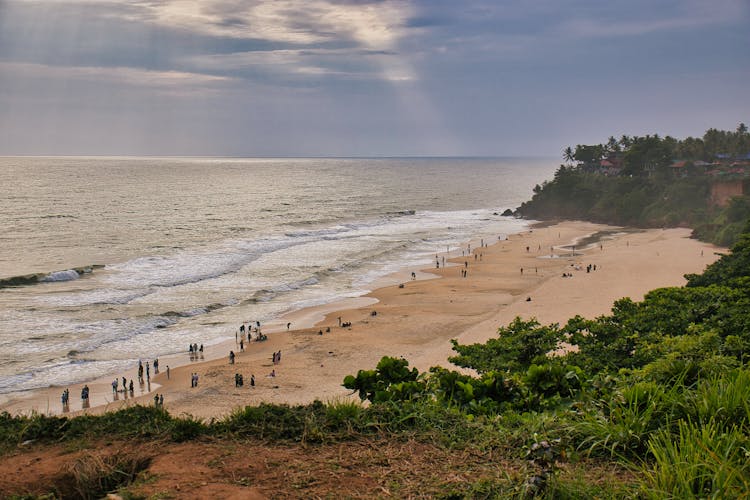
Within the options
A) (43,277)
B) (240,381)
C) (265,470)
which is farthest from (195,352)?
(265,470)

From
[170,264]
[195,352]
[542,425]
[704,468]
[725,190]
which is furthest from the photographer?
[725,190]

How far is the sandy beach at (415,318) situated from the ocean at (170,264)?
2.99 meters

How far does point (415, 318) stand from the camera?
36.5m

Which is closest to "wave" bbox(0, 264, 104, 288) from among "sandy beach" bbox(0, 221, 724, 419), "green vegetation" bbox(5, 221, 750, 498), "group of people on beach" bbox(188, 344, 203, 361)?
"sandy beach" bbox(0, 221, 724, 419)

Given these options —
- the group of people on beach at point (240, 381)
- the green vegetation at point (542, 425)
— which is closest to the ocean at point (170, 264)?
the group of people on beach at point (240, 381)

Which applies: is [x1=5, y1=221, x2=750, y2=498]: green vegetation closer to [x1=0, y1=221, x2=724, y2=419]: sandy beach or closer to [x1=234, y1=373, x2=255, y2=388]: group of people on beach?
[x1=0, y1=221, x2=724, y2=419]: sandy beach

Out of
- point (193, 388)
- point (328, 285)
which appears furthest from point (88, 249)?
point (193, 388)

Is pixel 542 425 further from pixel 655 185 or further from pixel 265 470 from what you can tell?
→ pixel 655 185

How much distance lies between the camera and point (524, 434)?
6.55 metres

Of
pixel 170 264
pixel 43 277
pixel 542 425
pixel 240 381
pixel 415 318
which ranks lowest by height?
pixel 240 381

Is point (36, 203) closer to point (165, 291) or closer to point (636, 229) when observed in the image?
point (165, 291)

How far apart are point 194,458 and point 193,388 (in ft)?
67.5

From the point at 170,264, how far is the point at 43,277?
10.8 metres

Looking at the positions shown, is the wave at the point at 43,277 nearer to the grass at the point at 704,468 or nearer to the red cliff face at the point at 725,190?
the grass at the point at 704,468
